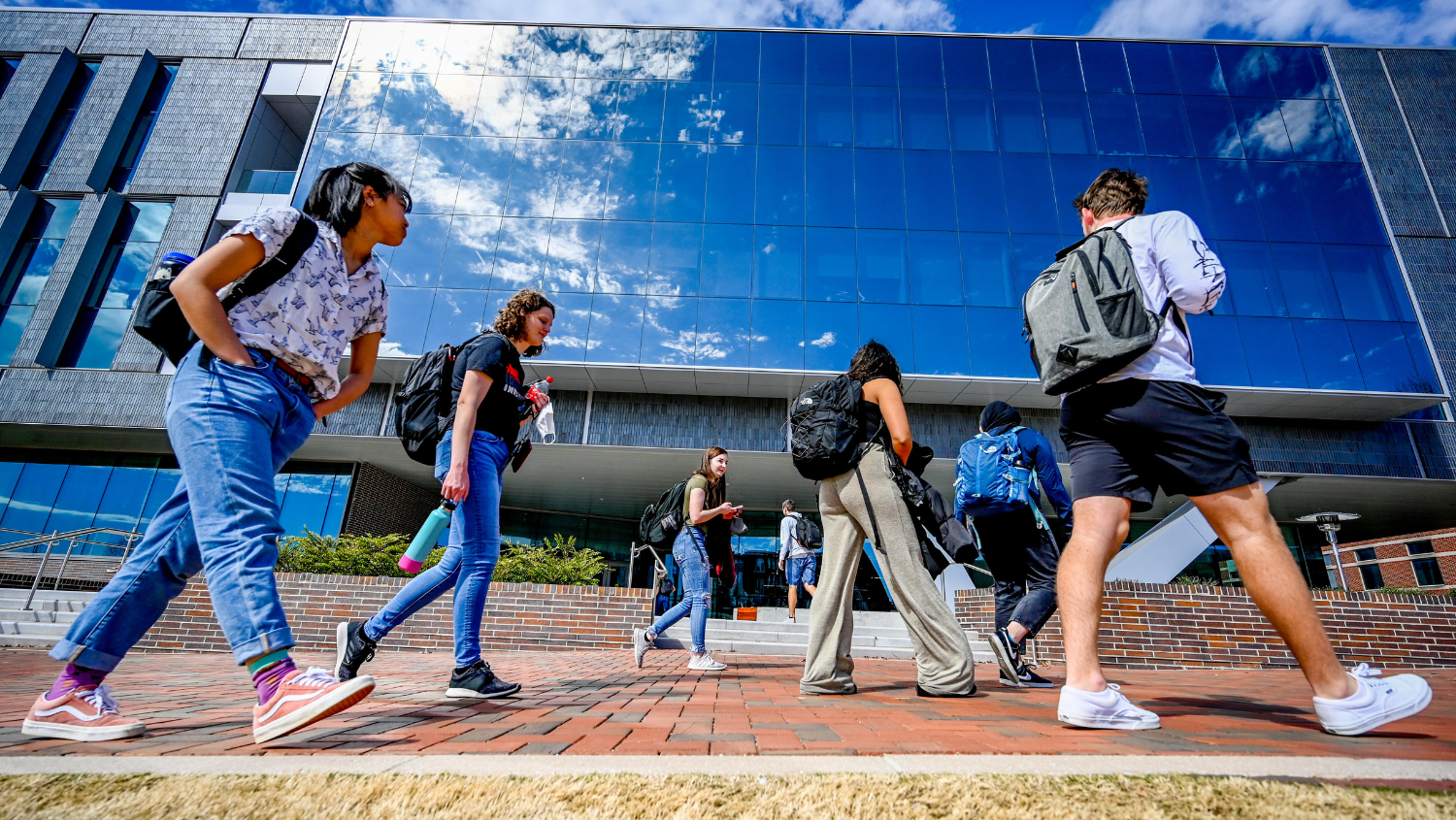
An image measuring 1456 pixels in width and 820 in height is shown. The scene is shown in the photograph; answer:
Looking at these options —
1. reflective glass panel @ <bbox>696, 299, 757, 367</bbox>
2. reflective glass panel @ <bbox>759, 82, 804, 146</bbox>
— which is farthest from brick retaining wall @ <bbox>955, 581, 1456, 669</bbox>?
reflective glass panel @ <bbox>759, 82, 804, 146</bbox>

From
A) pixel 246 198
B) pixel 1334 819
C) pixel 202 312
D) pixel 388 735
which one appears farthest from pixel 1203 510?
pixel 246 198

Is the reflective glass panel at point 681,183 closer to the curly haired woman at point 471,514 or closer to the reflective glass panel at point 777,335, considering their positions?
the reflective glass panel at point 777,335

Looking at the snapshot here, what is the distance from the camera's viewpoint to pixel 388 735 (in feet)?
5.60

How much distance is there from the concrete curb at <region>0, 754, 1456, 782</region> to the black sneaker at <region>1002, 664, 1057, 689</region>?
2466mm

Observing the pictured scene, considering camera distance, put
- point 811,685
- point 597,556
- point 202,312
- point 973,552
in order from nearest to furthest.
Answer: point 202,312, point 811,685, point 973,552, point 597,556

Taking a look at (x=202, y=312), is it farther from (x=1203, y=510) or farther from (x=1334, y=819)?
(x=1203, y=510)

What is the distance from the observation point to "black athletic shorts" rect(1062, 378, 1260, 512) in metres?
1.95

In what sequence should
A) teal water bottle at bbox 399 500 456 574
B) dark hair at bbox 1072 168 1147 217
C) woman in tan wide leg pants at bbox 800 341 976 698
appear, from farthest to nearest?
1. teal water bottle at bbox 399 500 456 574
2. woman in tan wide leg pants at bbox 800 341 976 698
3. dark hair at bbox 1072 168 1147 217

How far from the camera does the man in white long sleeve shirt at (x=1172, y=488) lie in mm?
1806

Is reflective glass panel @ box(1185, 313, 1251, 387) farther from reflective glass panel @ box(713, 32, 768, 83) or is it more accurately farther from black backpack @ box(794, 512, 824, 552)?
reflective glass panel @ box(713, 32, 768, 83)

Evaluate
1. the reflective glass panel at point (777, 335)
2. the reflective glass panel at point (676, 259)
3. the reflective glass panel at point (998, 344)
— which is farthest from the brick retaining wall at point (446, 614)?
the reflective glass panel at point (998, 344)

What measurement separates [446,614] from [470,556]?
5292 millimetres

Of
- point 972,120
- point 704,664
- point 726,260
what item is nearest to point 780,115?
point 726,260

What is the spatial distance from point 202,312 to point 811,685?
2833 mm
